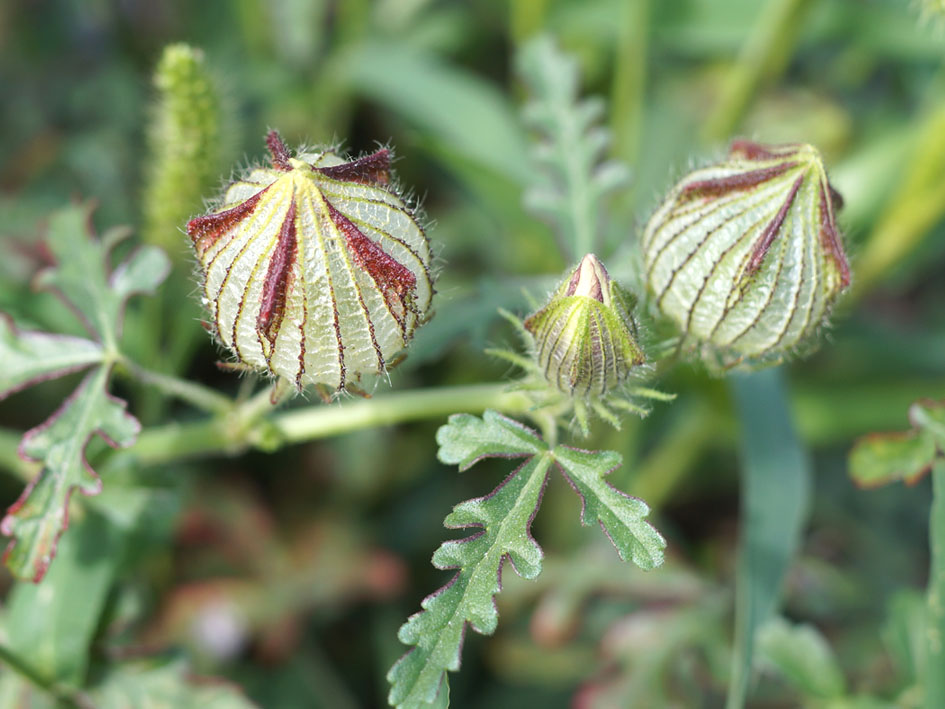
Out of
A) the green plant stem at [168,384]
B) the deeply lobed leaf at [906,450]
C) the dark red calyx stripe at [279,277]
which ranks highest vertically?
the green plant stem at [168,384]

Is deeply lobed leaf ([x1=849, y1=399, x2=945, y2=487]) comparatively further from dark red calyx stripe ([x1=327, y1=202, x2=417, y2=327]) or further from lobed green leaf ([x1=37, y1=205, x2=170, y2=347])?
lobed green leaf ([x1=37, y1=205, x2=170, y2=347])

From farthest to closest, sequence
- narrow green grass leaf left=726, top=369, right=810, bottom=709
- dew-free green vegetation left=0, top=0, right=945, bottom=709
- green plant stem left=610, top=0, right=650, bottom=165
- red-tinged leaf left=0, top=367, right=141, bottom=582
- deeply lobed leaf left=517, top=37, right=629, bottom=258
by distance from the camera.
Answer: green plant stem left=610, top=0, right=650, bottom=165 → deeply lobed leaf left=517, top=37, right=629, bottom=258 → narrow green grass leaf left=726, top=369, right=810, bottom=709 → red-tinged leaf left=0, top=367, right=141, bottom=582 → dew-free green vegetation left=0, top=0, right=945, bottom=709

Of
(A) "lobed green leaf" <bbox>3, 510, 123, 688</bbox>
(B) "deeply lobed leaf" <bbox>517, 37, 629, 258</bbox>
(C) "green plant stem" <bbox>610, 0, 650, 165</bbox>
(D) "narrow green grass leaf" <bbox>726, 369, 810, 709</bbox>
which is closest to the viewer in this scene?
(A) "lobed green leaf" <bbox>3, 510, 123, 688</bbox>

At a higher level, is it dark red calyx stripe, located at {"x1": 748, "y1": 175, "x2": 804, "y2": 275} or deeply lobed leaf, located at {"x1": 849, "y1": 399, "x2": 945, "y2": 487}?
dark red calyx stripe, located at {"x1": 748, "y1": 175, "x2": 804, "y2": 275}

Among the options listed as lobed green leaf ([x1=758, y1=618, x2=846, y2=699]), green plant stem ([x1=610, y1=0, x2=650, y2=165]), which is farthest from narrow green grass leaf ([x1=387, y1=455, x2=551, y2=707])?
green plant stem ([x1=610, y1=0, x2=650, y2=165])

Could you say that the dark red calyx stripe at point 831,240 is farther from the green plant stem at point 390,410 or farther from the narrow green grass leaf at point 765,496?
the narrow green grass leaf at point 765,496

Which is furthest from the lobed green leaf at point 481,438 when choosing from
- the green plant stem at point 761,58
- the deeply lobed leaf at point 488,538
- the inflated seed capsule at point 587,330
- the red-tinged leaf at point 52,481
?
the green plant stem at point 761,58

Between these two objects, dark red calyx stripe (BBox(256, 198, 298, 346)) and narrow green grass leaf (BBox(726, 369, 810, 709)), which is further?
narrow green grass leaf (BBox(726, 369, 810, 709))

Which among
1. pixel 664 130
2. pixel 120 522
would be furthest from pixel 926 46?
pixel 120 522
